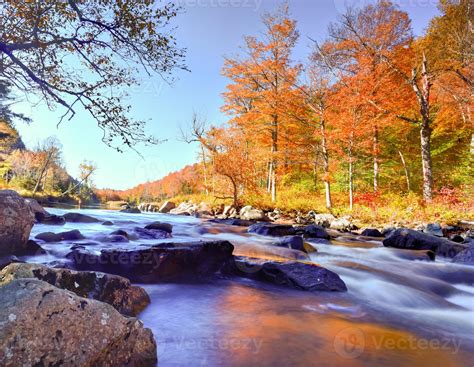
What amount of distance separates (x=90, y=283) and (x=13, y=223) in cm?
350

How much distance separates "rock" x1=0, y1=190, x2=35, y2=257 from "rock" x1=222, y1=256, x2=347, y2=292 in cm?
387

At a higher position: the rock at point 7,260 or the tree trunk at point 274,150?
the tree trunk at point 274,150

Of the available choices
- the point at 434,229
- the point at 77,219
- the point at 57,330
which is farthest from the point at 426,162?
the point at 57,330

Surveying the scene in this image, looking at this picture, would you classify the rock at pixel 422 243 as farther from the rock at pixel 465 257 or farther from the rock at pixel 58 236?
the rock at pixel 58 236

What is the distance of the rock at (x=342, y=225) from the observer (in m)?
13.4

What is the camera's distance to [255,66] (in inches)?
786

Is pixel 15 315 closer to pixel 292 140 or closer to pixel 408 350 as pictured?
pixel 408 350

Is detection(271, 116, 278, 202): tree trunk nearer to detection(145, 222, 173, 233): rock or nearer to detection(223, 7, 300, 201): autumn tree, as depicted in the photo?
detection(223, 7, 300, 201): autumn tree

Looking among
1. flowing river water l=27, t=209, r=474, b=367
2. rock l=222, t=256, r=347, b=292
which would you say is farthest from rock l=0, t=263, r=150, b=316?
rock l=222, t=256, r=347, b=292

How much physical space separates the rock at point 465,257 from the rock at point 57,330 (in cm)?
783

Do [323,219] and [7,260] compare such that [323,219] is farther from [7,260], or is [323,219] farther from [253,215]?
[7,260]

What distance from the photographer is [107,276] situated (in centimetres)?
325

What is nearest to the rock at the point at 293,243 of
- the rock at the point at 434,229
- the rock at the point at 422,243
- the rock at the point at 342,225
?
the rock at the point at 422,243

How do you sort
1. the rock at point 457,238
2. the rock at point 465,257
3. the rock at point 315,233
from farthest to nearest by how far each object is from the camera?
the rock at point 315,233 → the rock at point 457,238 → the rock at point 465,257
